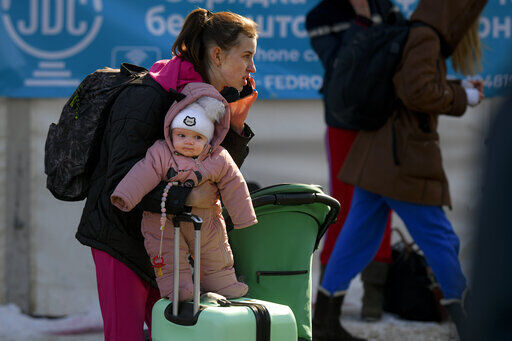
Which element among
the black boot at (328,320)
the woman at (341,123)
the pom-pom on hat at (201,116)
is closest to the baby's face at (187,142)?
the pom-pom on hat at (201,116)

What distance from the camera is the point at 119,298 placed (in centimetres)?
270

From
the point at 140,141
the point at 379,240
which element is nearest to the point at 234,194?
the point at 140,141

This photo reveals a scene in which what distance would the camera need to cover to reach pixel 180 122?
8.26 ft

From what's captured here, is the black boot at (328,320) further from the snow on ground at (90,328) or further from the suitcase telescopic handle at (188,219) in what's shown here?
the suitcase telescopic handle at (188,219)

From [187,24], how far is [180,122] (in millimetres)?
423

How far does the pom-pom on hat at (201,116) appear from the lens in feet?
8.28

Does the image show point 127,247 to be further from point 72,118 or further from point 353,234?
point 353,234

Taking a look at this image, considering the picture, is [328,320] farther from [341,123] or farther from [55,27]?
[55,27]

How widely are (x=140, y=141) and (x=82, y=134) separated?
0.25m

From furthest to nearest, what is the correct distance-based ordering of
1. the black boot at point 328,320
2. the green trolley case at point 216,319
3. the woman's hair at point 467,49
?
the black boot at point 328,320 < the woman's hair at point 467,49 < the green trolley case at point 216,319

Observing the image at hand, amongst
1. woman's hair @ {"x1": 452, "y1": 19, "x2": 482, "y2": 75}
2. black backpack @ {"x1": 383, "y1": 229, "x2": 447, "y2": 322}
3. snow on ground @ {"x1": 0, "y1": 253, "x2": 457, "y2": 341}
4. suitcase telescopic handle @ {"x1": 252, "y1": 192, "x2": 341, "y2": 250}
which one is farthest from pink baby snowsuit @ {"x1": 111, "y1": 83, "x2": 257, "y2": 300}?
black backpack @ {"x1": 383, "y1": 229, "x2": 447, "y2": 322}

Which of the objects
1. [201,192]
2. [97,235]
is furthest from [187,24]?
[97,235]

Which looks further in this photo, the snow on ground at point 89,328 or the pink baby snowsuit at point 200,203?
the snow on ground at point 89,328

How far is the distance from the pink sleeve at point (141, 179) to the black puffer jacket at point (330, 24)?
2.27 m
